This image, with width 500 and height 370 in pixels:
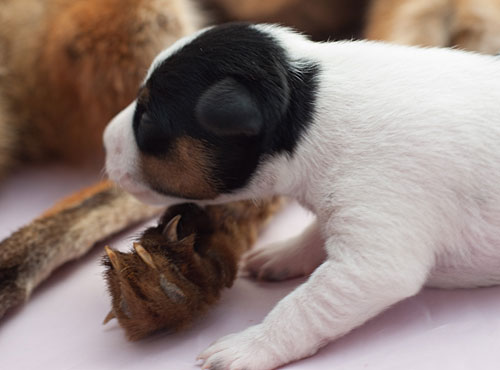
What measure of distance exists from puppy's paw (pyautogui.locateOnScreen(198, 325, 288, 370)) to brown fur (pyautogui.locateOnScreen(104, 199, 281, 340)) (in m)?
0.13

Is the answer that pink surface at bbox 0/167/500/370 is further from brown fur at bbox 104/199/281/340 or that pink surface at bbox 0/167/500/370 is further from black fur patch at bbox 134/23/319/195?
black fur patch at bbox 134/23/319/195

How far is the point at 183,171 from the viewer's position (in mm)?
1095

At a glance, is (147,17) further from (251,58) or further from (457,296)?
(457,296)

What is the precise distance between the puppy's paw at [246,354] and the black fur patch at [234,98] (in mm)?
249

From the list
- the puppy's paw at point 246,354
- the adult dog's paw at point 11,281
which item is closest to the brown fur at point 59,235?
the adult dog's paw at point 11,281

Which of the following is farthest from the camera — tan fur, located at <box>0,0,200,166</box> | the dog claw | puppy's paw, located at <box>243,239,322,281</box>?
tan fur, located at <box>0,0,200,166</box>

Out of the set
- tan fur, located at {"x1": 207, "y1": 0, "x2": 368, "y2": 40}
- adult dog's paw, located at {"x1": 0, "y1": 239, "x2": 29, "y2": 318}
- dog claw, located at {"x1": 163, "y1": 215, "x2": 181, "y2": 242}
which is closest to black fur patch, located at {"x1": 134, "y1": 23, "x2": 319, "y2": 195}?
dog claw, located at {"x1": 163, "y1": 215, "x2": 181, "y2": 242}

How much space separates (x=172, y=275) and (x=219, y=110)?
0.91 feet

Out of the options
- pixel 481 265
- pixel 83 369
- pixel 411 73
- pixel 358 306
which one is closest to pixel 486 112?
pixel 411 73

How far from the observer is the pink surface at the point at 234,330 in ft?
3.23

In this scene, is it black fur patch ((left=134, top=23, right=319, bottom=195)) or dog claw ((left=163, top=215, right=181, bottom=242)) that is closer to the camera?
black fur patch ((left=134, top=23, right=319, bottom=195))

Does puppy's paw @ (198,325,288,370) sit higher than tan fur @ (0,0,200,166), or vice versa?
tan fur @ (0,0,200,166)

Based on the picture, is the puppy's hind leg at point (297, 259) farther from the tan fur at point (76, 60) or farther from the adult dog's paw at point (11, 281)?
the tan fur at point (76, 60)

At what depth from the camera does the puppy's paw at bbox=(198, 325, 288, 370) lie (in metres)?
0.95
